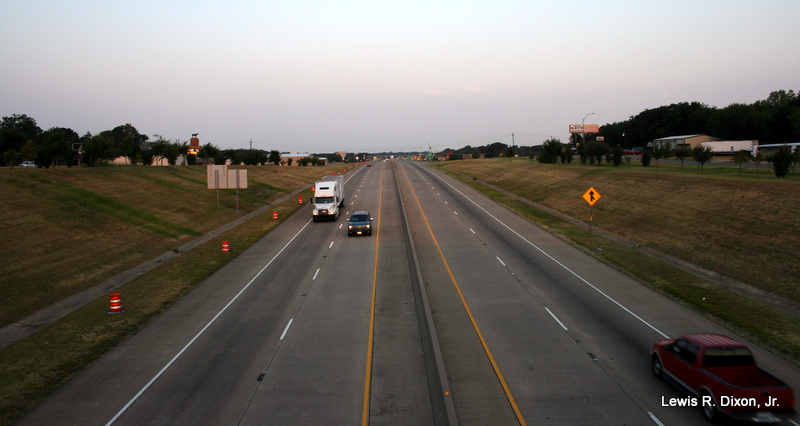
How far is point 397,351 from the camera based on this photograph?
1465 cm

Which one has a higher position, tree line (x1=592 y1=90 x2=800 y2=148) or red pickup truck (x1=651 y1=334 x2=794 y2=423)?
tree line (x1=592 y1=90 x2=800 y2=148)

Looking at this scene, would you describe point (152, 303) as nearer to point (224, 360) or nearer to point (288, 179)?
point (224, 360)

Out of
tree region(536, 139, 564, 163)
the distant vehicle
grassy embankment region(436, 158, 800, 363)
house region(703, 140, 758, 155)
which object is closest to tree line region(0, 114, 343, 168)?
the distant vehicle

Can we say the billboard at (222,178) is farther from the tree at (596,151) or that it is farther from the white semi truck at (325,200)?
the tree at (596,151)

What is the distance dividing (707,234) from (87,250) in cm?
3740

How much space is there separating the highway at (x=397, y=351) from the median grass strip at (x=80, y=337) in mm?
533

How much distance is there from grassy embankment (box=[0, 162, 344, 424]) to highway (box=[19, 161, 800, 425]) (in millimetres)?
1032

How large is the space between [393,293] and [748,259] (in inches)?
743

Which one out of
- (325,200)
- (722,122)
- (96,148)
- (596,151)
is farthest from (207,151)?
(722,122)

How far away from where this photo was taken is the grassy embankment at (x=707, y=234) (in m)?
18.2

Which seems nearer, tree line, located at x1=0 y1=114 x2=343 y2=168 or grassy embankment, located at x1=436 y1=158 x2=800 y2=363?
grassy embankment, located at x1=436 y1=158 x2=800 y2=363

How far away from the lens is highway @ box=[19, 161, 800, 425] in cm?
1112

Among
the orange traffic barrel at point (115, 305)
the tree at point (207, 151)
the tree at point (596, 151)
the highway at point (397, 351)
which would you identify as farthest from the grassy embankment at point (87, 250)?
the tree at point (596, 151)

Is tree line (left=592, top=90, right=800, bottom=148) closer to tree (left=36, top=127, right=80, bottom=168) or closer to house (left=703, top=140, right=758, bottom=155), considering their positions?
house (left=703, top=140, right=758, bottom=155)
